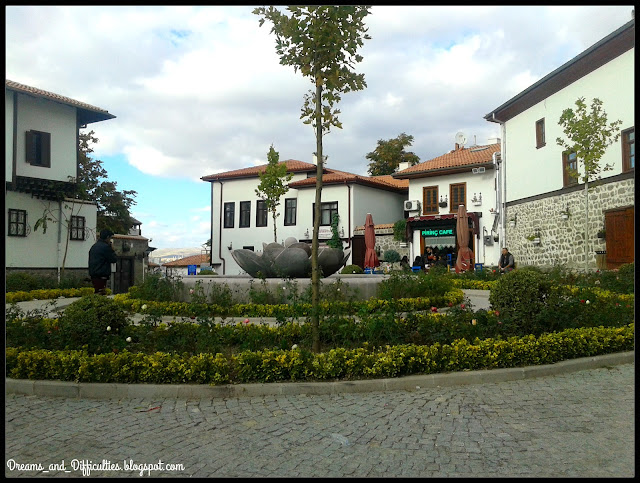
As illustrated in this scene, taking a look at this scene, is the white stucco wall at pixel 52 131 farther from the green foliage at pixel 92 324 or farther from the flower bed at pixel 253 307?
the green foliage at pixel 92 324

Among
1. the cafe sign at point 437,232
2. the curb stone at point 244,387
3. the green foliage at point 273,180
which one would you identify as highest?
the green foliage at point 273,180

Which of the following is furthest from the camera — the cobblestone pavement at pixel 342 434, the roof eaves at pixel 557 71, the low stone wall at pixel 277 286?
the roof eaves at pixel 557 71

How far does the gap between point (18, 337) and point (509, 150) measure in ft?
76.2

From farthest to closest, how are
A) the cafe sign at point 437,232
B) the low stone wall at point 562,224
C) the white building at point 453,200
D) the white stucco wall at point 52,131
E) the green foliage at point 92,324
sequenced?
1. the cafe sign at point 437,232
2. the white building at point 453,200
3. the white stucco wall at point 52,131
4. the low stone wall at point 562,224
5. the green foliage at point 92,324

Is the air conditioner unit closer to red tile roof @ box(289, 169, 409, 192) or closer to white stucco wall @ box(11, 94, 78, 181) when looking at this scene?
red tile roof @ box(289, 169, 409, 192)

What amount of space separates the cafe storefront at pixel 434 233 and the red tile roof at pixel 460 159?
2.78 metres

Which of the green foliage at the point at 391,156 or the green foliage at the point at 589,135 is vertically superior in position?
the green foliage at the point at 391,156

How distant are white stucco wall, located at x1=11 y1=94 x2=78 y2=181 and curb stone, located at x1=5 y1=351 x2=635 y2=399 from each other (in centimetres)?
1789

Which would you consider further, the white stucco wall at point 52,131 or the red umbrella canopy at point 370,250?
the white stucco wall at point 52,131

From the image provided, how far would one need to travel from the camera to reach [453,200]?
94.4 ft

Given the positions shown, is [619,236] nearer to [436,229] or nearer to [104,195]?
[436,229]

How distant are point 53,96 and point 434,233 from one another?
2072 cm

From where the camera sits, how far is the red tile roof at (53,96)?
19122mm

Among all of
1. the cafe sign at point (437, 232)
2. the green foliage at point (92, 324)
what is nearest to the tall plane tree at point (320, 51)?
the green foliage at point (92, 324)
